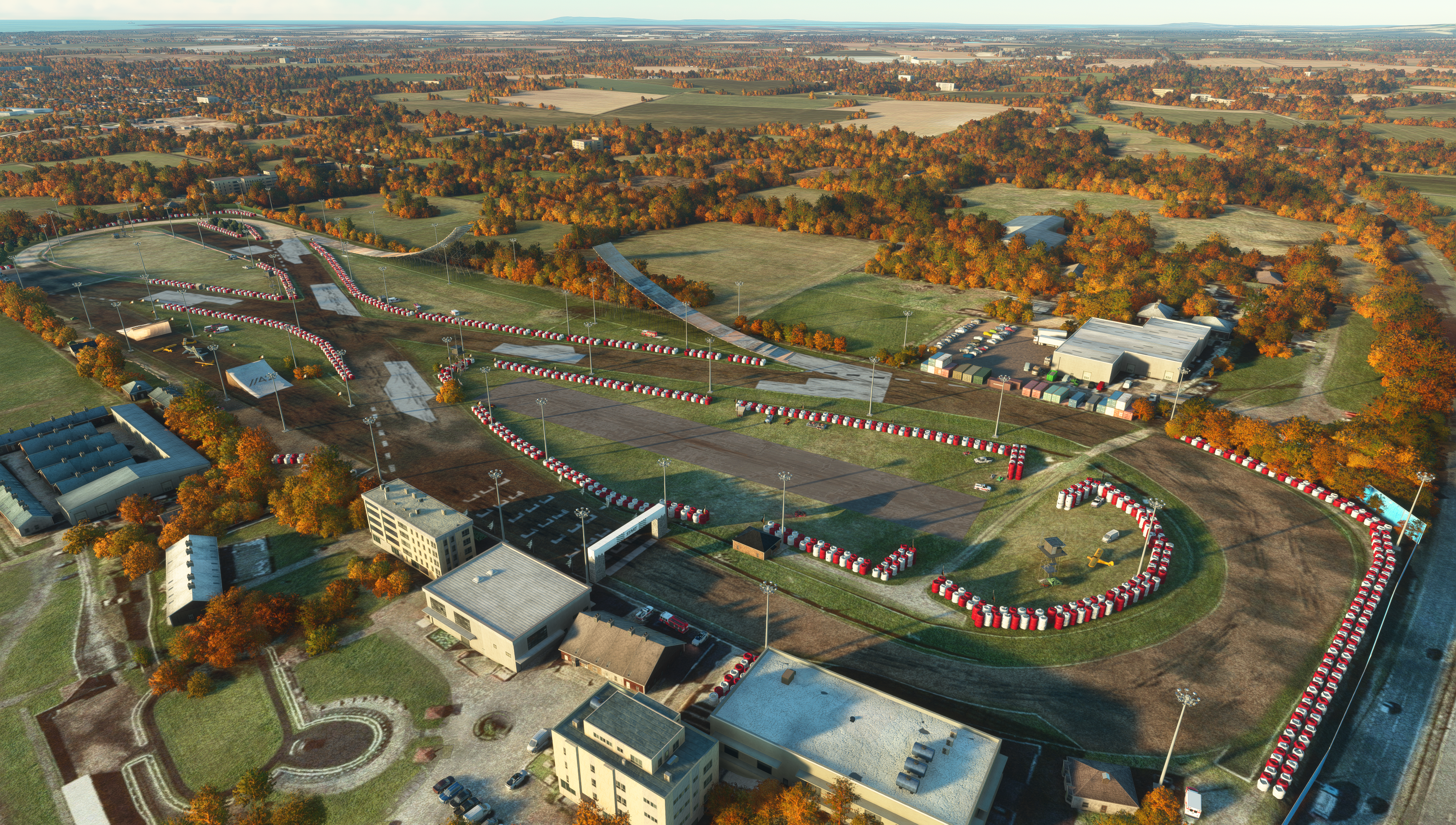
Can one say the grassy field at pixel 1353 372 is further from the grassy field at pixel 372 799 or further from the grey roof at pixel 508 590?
the grassy field at pixel 372 799

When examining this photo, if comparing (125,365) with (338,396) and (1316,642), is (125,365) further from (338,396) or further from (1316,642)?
(1316,642)

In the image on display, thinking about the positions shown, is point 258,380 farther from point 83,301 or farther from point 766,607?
point 766,607

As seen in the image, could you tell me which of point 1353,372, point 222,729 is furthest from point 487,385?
point 1353,372

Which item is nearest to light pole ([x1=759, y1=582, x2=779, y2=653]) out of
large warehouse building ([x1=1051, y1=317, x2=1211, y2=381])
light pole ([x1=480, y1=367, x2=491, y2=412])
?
light pole ([x1=480, y1=367, x2=491, y2=412])

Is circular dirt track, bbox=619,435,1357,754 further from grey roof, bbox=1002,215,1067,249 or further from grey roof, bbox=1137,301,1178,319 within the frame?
grey roof, bbox=1002,215,1067,249

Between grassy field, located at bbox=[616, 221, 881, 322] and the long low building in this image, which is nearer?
the long low building

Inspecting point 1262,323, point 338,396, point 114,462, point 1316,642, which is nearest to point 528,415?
point 338,396
